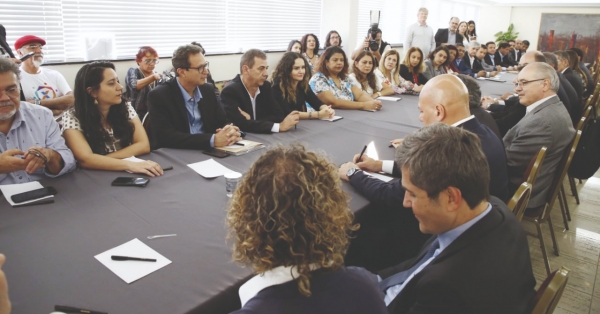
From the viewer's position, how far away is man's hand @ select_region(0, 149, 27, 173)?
1.79m

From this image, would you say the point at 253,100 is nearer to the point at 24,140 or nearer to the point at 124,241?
the point at 24,140

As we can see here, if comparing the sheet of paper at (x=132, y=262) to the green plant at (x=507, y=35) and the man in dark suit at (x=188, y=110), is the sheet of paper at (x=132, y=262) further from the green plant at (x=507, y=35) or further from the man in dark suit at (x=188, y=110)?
the green plant at (x=507, y=35)

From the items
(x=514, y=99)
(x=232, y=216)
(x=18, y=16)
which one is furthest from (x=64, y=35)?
(x=514, y=99)

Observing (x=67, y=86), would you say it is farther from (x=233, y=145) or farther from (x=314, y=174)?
(x=314, y=174)

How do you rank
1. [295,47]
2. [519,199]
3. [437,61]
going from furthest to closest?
[295,47] → [437,61] → [519,199]

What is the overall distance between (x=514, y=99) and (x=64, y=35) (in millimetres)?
4857

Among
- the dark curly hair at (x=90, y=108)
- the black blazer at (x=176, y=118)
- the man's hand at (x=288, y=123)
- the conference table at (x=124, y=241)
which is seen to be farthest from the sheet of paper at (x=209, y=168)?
the man's hand at (x=288, y=123)

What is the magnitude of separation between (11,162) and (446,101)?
2.13m

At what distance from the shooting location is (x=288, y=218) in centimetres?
85

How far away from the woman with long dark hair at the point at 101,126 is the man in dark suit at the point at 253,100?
0.82 m

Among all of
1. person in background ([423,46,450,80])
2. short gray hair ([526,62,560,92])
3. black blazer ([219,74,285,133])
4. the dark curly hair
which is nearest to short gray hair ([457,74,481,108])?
short gray hair ([526,62,560,92])

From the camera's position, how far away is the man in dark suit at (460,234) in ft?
3.22

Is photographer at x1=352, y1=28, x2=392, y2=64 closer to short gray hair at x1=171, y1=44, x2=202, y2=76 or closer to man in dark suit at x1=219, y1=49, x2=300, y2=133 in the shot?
man in dark suit at x1=219, y1=49, x2=300, y2=133

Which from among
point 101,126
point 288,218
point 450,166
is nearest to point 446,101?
point 450,166
